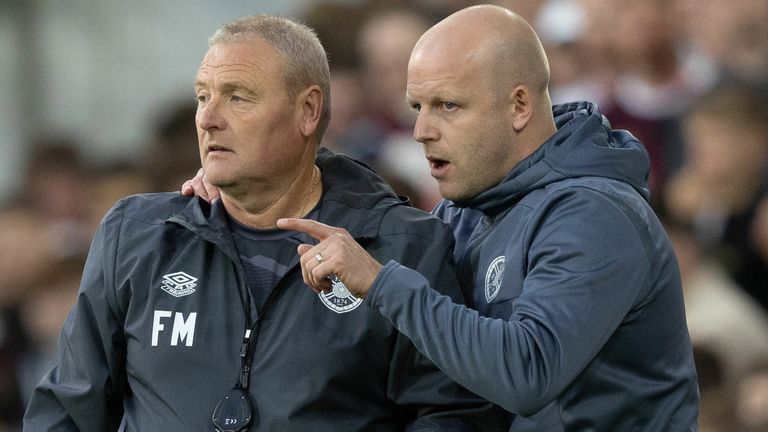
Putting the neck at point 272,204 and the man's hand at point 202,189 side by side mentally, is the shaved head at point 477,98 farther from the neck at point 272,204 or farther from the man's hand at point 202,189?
the man's hand at point 202,189

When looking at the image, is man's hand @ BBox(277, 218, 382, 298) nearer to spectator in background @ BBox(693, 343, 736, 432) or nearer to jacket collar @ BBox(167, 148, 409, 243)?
jacket collar @ BBox(167, 148, 409, 243)

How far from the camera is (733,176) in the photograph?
5242 mm

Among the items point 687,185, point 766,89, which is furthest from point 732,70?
point 687,185

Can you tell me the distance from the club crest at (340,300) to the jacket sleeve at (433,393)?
129 mm

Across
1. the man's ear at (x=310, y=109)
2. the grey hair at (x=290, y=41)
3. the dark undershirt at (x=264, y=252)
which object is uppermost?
the grey hair at (x=290, y=41)

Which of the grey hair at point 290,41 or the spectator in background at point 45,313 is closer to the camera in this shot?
the grey hair at point 290,41

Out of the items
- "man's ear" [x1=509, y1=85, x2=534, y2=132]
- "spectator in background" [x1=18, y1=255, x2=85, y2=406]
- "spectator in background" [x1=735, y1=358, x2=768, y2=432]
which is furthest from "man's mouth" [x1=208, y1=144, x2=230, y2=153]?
"spectator in background" [x1=18, y1=255, x2=85, y2=406]

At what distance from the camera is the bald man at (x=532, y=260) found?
2594 mm

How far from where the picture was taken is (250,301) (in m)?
2.94

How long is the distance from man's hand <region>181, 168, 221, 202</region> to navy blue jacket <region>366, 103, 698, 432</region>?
24.7 inches

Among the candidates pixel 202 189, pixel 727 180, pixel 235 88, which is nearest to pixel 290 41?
pixel 235 88

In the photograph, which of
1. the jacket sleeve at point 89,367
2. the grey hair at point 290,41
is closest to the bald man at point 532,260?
the grey hair at point 290,41

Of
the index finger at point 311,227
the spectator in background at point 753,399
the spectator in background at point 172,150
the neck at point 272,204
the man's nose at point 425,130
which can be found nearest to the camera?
the index finger at point 311,227

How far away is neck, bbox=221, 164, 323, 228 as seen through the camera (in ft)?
10.1
